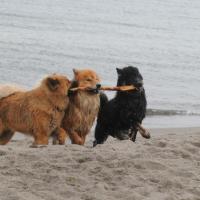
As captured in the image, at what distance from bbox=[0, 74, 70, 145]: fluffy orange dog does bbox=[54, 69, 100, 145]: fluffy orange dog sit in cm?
12

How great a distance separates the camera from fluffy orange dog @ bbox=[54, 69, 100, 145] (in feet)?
25.4

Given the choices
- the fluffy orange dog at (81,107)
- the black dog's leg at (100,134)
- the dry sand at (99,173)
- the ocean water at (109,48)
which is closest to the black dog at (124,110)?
the black dog's leg at (100,134)

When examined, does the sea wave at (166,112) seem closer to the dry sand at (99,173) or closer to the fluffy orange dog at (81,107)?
the fluffy orange dog at (81,107)

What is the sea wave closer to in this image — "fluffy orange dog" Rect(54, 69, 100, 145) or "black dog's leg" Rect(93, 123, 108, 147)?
"black dog's leg" Rect(93, 123, 108, 147)

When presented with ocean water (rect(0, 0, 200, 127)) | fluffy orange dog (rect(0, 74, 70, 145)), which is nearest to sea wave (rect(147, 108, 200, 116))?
ocean water (rect(0, 0, 200, 127))

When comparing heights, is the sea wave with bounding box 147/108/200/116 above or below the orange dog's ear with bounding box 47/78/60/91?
below

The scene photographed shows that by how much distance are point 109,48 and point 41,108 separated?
661 inches

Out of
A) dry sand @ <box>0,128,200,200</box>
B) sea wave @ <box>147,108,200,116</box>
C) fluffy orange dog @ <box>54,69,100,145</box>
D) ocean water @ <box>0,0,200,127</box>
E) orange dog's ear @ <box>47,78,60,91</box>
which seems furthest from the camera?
ocean water @ <box>0,0,200,127</box>

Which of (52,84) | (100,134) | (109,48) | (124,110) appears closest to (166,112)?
(100,134)

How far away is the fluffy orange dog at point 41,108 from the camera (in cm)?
760

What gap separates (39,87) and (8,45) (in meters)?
14.7

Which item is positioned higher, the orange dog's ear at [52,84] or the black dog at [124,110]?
the orange dog's ear at [52,84]

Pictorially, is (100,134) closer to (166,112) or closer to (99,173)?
(99,173)

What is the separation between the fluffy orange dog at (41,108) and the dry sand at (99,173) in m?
0.62
